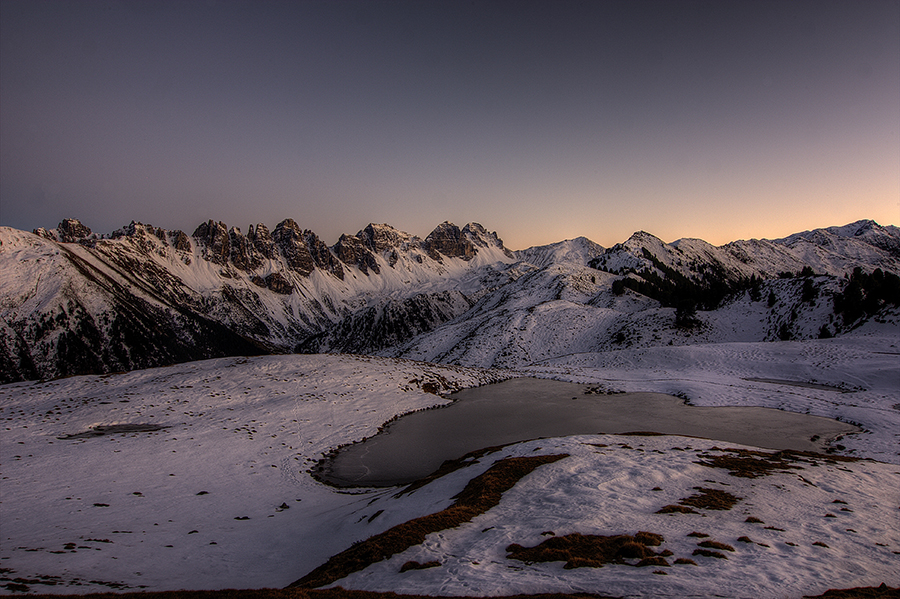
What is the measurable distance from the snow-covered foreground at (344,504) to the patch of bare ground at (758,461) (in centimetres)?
55

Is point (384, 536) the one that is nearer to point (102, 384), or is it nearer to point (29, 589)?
point (29, 589)

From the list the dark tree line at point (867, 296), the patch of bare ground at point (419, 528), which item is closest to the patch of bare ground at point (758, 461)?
the patch of bare ground at point (419, 528)

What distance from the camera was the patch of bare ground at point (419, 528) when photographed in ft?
37.1

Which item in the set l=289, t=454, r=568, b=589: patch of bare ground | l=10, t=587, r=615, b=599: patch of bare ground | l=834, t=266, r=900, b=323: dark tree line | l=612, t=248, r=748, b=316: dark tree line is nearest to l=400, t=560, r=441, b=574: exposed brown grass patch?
l=289, t=454, r=568, b=589: patch of bare ground

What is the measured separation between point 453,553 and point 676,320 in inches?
3626

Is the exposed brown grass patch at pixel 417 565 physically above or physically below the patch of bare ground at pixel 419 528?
above

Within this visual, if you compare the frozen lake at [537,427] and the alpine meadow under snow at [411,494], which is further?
the frozen lake at [537,427]

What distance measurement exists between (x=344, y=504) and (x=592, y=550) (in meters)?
13.1

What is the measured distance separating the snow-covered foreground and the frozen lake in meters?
2.16

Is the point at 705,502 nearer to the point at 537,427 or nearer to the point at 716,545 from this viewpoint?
the point at 716,545

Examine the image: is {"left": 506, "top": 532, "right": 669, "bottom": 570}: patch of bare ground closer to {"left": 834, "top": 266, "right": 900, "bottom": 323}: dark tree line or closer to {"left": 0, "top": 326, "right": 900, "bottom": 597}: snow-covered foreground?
{"left": 0, "top": 326, "right": 900, "bottom": 597}: snow-covered foreground

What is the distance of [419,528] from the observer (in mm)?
12914

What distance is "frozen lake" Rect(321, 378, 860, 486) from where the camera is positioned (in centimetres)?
2561

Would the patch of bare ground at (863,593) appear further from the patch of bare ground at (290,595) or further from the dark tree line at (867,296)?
the dark tree line at (867,296)
